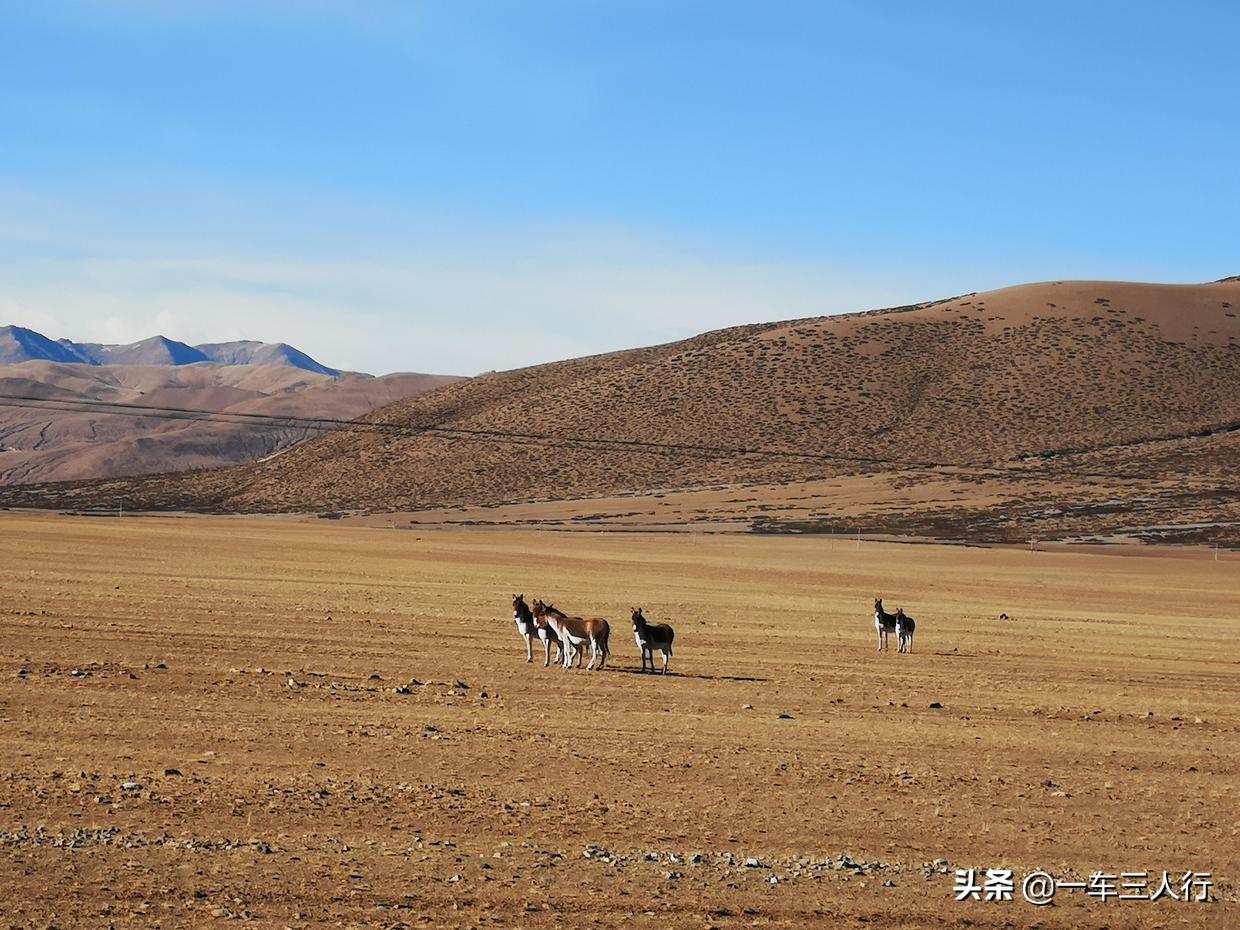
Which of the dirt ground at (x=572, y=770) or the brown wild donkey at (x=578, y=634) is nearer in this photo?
the dirt ground at (x=572, y=770)

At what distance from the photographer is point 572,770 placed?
14781 millimetres

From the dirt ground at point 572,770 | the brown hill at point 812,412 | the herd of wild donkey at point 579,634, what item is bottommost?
the dirt ground at point 572,770

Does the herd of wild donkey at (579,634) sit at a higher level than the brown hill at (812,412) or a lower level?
lower

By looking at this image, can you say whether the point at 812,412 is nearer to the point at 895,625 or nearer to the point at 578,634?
the point at 895,625

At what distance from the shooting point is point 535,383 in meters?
158

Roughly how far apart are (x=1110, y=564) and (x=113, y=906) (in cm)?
6419

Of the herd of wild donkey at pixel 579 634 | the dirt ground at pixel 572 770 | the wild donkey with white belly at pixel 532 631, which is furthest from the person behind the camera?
the wild donkey with white belly at pixel 532 631

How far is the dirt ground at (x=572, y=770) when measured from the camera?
1055 centimetres

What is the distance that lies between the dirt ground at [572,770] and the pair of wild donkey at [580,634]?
66 cm

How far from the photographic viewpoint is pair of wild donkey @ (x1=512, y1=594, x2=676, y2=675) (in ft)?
75.4

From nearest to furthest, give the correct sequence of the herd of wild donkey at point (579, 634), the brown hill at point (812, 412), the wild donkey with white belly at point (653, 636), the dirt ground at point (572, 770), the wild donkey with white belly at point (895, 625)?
the dirt ground at point (572, 770)
the wild donkey with white belly at point (653, 636)
the herd of wild donkey at point (579, 634)
the wild donkey with white belly at point (895, 625)
the brown hill at point (812, 412)

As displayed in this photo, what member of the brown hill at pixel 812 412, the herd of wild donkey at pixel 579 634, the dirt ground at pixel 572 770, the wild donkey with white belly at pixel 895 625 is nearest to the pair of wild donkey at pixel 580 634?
the herd of wild donkey at pixel 579 634

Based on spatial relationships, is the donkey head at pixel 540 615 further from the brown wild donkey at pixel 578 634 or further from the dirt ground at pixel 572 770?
the dirt ground at pixel 572 770

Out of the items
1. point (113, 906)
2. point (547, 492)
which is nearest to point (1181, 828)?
point (113, 906)
